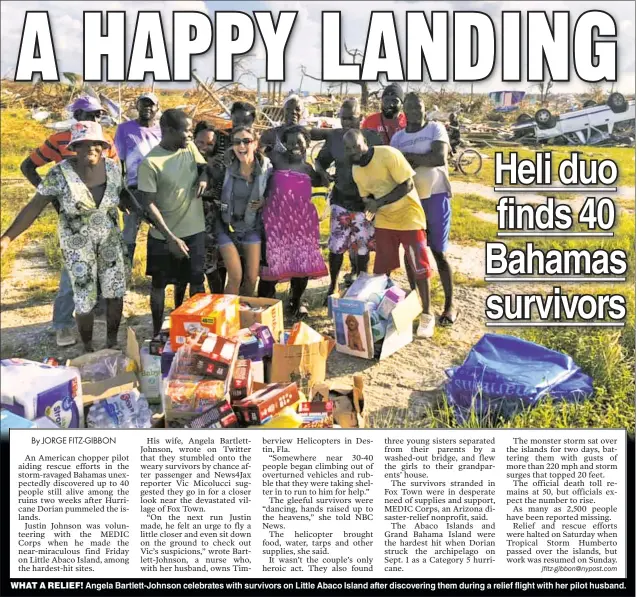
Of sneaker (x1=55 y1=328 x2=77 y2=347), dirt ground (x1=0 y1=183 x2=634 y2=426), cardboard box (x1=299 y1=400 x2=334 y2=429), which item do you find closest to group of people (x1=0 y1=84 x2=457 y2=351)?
sneaker (x1=55 y1=328 x2=77 y2=347)

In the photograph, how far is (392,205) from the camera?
443 centimetres

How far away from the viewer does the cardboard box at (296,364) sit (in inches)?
143

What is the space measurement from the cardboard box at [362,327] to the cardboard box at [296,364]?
630 mm

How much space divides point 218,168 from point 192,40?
0.98 metres

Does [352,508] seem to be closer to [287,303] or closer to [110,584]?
[110,584]

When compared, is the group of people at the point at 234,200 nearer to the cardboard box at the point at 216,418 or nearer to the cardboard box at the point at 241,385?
the cardboard box at the point at 241,385

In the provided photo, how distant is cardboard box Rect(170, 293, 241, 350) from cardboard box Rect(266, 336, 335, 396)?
1.10 ft

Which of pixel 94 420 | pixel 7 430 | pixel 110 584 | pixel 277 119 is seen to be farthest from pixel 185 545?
pixel 277 119

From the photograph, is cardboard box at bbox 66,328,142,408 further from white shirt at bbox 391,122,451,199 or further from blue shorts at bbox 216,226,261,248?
white shirt at bbox 391,122,451,199

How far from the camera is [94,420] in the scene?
337 centimetres

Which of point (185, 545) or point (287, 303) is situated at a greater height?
point (287, 303)

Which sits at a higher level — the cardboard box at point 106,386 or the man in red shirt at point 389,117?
the man in red shirt at point 389,117

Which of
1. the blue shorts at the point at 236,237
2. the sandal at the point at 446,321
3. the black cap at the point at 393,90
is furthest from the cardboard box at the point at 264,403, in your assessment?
the black cap at the point at 393,90

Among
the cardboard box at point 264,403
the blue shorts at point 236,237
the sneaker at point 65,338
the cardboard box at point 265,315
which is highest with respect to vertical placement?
the blue shorts at point 236,237
